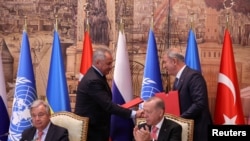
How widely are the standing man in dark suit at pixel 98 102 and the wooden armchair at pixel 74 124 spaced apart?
9.6 inches

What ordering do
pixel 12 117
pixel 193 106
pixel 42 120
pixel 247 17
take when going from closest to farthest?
pixel 42 120 → pixel 193 106 → pixel 12 117 → pixel 247 17

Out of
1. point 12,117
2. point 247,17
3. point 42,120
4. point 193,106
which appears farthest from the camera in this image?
point 247,17

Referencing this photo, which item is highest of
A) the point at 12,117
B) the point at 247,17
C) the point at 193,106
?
the point at 247,17

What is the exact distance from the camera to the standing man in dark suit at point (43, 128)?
157 inches

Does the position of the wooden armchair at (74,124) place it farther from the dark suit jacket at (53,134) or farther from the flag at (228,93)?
the flag at (228,93)

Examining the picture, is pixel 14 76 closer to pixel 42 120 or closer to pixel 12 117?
pixel 12 117

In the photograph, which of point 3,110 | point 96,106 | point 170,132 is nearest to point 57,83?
point 3,110

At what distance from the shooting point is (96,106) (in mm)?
4527

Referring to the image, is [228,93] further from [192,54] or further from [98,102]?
[98,102]

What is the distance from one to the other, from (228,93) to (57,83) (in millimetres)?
2021

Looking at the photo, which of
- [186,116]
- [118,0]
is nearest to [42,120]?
[186,116]

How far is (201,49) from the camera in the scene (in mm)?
6031

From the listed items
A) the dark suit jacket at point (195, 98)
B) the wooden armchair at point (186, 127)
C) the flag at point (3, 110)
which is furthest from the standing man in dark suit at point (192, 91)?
the flag at point (3, 110)

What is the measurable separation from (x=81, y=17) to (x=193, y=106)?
2.45 meters
